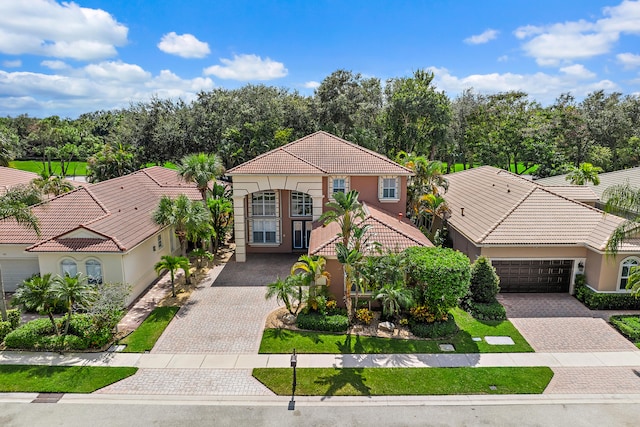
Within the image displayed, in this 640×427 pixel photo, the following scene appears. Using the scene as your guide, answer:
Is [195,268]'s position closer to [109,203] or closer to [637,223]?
[109,203]

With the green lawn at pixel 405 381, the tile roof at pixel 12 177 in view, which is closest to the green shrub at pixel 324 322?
the green lawn at pixel 405 381

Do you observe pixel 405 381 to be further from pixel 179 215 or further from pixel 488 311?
pixel 179 215

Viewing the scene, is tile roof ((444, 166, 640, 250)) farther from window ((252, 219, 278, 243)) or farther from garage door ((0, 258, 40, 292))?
garage door ((0, 258, 40, 292))

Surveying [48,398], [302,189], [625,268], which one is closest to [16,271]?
[48,398]

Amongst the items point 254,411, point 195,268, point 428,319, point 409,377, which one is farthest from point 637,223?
point 195,268

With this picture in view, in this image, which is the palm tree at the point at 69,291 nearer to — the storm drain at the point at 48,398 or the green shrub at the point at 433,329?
the storm drain at the point at 48,398

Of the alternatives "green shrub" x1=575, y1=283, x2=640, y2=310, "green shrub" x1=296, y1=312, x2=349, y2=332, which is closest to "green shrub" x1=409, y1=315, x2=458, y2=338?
"green shrub" x1=296, y1=312, x2=349, y2=332

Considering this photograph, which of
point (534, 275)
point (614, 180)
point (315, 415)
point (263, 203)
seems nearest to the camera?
point (315, 415)
